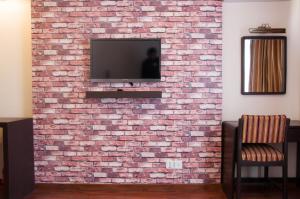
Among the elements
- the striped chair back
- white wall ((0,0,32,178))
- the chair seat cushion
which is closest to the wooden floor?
the chair seat cushion

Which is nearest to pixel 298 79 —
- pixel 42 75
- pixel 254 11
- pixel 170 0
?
pixel 254 11

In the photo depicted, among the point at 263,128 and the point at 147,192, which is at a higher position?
the point at 263,128

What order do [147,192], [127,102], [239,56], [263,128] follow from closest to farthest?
[263,128]
[147,192]
[127,102]
[239,56]

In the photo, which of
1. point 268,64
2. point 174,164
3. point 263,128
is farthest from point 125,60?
point 268,64

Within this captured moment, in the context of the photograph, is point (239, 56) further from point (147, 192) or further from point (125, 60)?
point (147, 192)

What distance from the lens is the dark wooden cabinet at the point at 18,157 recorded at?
9.20 ft

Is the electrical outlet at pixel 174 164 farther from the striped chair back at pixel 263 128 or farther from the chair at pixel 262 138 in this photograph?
the striped chair back at pixel 263 128

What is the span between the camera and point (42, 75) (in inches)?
133

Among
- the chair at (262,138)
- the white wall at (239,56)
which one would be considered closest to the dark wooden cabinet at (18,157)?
the chair at (262,138)

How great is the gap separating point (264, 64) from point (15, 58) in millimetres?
3239

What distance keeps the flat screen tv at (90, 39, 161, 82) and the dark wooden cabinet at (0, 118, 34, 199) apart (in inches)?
39.1

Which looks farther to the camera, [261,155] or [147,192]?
[147,192]

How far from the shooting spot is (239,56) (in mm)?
3535

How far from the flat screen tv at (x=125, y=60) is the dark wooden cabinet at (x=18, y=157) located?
992 millimetres
